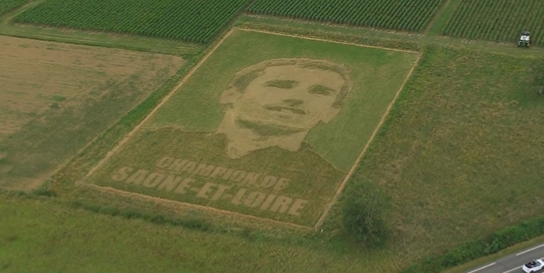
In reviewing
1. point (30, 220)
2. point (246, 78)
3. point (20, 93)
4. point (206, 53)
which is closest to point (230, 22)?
point (206, 53)

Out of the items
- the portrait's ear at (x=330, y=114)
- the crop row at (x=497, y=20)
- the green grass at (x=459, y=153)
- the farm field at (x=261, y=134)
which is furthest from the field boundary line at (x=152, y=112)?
the crop row at (x=497, y=20)

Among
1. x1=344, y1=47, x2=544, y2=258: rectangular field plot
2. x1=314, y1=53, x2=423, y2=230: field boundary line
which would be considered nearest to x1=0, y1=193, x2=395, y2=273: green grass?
x1=314, y1=53, x2=423, y2=230: field boundary line

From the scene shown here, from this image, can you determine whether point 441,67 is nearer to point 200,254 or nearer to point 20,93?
point 200,254

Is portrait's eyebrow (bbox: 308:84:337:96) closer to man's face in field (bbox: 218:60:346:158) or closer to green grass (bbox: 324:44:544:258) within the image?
man's face in field (bbox: 218:60:346:158)

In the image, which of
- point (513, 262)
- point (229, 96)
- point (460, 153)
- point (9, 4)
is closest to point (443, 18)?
point (460, 153)

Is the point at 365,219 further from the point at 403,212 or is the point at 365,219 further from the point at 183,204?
the point at 183,204

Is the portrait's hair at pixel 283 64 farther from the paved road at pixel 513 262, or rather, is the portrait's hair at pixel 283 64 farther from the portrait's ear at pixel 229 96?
the paved road at pixel 513 262

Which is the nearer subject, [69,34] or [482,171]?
[482,171]
